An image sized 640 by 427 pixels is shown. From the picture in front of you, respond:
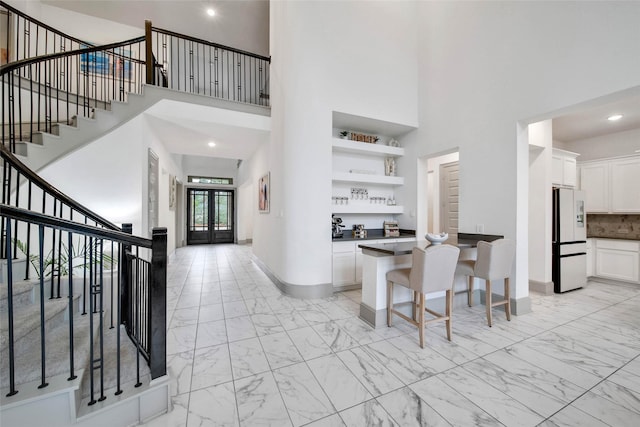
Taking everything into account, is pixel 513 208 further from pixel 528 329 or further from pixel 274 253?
pixel 274 253

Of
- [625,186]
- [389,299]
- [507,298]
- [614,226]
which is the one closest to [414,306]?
[389,299]

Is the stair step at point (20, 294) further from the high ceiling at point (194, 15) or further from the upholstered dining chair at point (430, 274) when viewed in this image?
the high ceiling at point (194, 15)

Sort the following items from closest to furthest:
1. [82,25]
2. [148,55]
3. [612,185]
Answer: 1. [148,55]
2. [612,185]
3. [82,25]

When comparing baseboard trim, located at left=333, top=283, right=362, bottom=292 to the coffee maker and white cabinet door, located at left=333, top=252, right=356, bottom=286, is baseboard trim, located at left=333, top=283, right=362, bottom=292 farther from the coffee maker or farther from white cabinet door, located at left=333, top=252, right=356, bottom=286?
the coffee maker

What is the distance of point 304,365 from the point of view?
→ 79.7 inches

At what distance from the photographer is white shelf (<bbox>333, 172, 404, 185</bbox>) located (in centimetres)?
416

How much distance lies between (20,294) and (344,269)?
133 inches

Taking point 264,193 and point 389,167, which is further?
point 264,193

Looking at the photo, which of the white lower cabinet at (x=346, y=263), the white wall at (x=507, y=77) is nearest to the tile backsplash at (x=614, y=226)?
the white wall at (x=507, y=77)

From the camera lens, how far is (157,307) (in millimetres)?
1531

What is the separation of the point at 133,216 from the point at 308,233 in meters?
2.71

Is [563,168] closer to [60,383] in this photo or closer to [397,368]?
[397,368]

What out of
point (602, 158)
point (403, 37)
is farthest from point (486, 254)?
point (602, 158)

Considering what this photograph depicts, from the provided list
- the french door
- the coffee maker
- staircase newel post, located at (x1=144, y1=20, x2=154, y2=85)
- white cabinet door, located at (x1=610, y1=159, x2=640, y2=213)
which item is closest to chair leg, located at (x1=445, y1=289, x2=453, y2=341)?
the coffee maker
